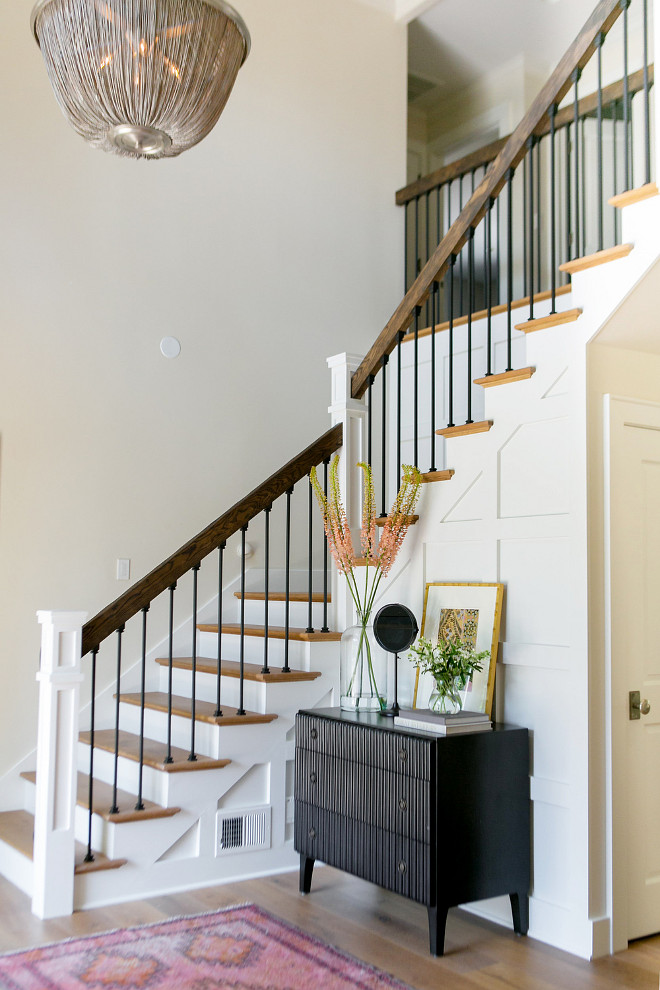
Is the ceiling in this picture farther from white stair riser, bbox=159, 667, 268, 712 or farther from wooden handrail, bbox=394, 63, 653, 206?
white stair riser, bbox=159, 667, 268, 712

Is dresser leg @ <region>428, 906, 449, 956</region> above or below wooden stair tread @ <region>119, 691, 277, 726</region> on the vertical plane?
below

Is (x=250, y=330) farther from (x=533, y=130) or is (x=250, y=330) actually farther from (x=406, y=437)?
(x=533, y=130)

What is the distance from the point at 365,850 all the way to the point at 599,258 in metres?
2.25

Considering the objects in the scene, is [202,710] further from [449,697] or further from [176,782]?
[449,697]

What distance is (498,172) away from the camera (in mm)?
3584

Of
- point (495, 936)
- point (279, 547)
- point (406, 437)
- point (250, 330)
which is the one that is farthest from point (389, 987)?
point (250, 330)

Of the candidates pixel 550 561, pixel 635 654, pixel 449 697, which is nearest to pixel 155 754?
pixel 449 697

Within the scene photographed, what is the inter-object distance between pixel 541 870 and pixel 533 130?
108 inches

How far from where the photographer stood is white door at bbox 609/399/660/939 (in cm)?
311

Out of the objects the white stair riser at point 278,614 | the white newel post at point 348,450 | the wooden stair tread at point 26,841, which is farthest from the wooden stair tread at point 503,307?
the wooden stair tread at point 26,841

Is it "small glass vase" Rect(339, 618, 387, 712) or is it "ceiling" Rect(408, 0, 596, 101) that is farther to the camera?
"ceiling" Rect(408, 0, 596, 101)

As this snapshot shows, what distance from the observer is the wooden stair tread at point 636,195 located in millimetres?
2956

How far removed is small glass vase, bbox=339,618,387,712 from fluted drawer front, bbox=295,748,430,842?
27 cm

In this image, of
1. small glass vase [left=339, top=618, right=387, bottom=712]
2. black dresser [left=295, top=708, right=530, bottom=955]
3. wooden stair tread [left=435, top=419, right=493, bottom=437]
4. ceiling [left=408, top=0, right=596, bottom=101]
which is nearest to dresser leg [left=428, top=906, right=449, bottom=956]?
black dresser [left=295, top=708, right=530, bottom=955]
